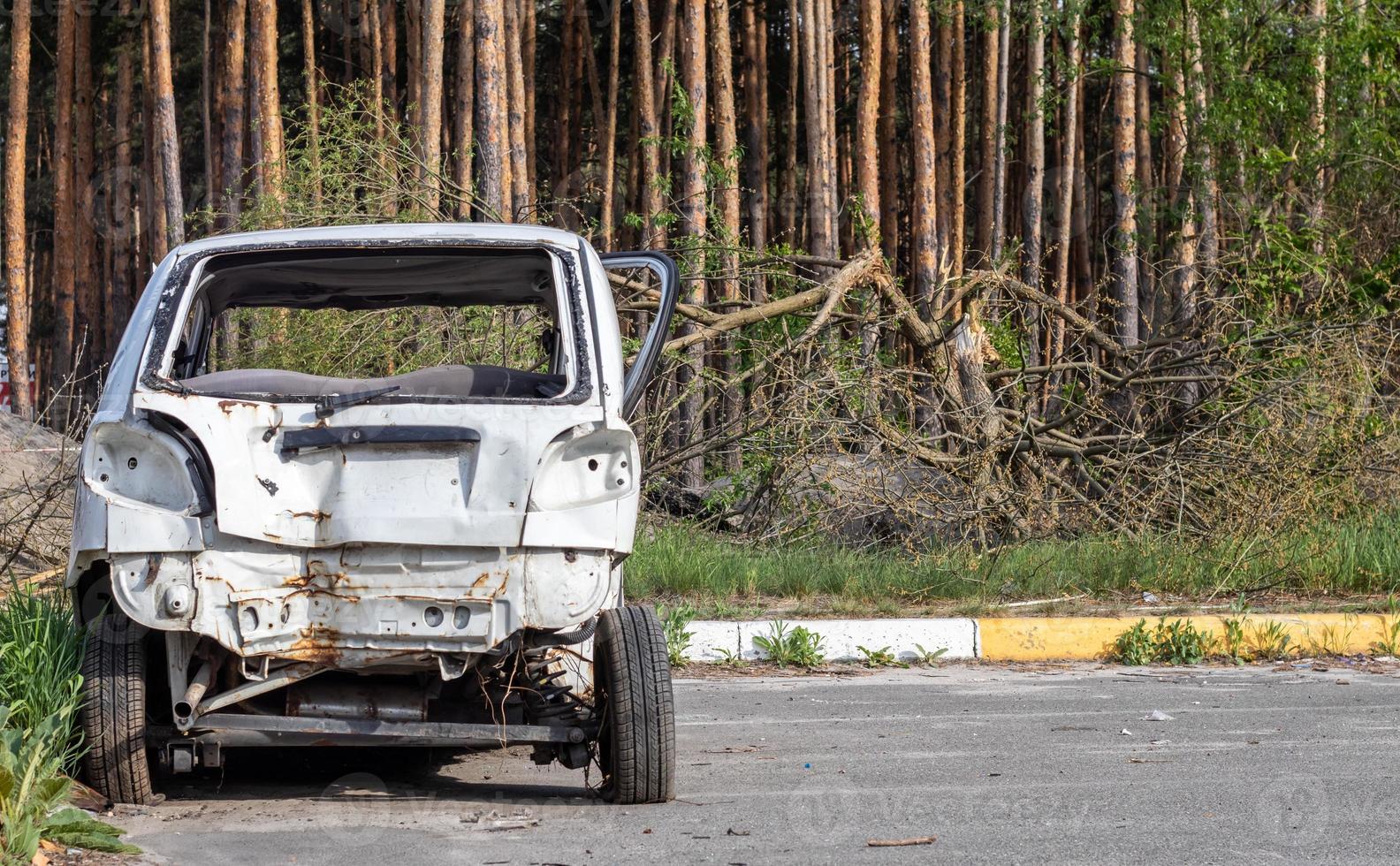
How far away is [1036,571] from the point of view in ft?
29.7

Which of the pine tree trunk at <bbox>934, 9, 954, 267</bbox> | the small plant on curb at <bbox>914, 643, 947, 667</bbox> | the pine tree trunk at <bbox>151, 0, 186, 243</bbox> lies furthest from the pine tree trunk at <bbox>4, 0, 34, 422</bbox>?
the small plant on curb at <bbox>914, 643, 947, 667</bbox>

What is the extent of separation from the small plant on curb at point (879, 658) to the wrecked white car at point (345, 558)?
332 centimetres

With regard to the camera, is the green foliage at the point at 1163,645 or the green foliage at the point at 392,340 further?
the green foliage at the point at 392,340

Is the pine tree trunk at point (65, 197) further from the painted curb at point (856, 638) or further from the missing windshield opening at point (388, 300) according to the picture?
the missing windshield opening at point (388, 300)

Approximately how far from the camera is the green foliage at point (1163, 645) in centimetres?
780

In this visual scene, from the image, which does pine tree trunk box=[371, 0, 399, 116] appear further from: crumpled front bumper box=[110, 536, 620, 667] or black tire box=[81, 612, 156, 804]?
crumpled front bumper box=[110, 536, 620, 667]

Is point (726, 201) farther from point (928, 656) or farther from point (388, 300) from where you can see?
point (388, 300)

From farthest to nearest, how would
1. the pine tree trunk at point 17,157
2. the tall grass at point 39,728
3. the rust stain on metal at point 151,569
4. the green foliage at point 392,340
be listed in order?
the pine tree trunk at point 17,157 < the green foliage at point 392,340 < the rust stain on metal at point 151,569 < the tall grass at point 39,728

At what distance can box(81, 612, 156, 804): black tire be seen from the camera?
435 centimetres

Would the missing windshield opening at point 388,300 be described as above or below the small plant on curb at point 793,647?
above

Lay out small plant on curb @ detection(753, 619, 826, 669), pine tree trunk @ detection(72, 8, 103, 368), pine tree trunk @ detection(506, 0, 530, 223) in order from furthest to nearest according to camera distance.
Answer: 1. pine tree trunk @ detection(72, 8, 103, 368)
2. pine tree trunk @ detection(506, 0, 530, 223)
3. small plant on curb @ detection(753, 619, 826, 669)

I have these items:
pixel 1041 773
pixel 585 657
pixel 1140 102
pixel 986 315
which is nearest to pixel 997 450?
pixel 986 315

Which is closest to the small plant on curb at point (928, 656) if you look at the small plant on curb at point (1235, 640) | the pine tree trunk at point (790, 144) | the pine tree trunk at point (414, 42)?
the small plant on curb at point (1235, 640)

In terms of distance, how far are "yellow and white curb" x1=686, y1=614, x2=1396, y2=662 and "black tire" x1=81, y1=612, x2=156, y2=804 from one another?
384 cm
